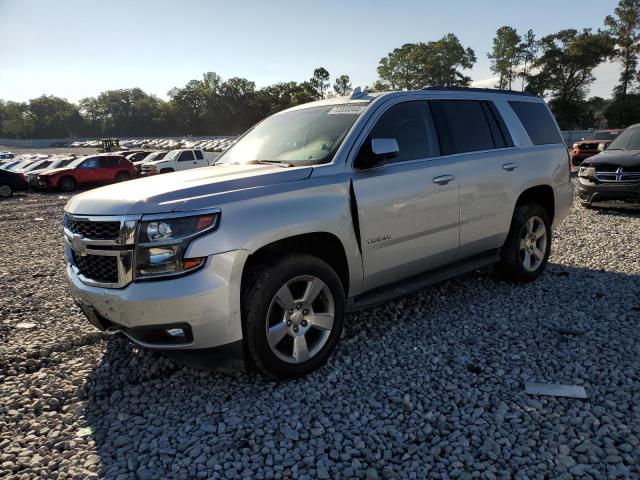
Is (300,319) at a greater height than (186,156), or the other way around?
(186,156)

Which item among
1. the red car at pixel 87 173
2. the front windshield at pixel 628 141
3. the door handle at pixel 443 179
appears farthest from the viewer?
the red car at pixel 87 173

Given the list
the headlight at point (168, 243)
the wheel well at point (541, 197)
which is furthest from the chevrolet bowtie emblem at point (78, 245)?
the wheel well at point (541, 197)

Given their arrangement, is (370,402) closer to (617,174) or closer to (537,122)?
(537,122)

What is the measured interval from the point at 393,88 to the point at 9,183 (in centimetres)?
2319

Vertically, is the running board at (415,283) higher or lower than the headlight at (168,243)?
lower

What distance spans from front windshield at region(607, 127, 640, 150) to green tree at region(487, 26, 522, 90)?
2981 inches

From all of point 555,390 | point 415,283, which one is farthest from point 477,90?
point 555,390

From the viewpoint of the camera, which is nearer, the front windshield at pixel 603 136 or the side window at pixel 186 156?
the front windshield at pixel 603 136

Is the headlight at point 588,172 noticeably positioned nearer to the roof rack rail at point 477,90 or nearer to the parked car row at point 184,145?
the roof rack rail at point 477,90

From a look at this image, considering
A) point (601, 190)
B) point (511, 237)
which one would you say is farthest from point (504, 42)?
point (511, 237)

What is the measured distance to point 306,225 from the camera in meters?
3.13

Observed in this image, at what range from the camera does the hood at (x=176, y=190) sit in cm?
279

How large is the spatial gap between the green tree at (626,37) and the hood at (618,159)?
7130 centimetres

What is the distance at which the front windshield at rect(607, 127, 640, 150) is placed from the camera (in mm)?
9523
